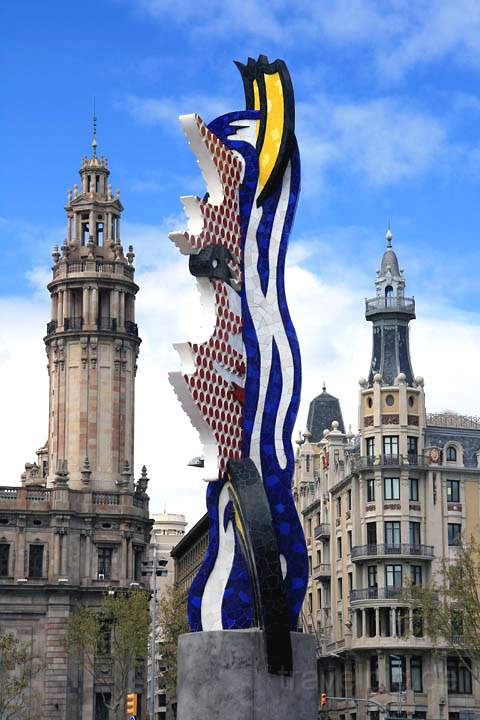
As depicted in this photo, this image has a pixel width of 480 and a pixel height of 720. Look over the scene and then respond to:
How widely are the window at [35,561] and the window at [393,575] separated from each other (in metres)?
29.0

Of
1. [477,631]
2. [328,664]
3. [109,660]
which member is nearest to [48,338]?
[109,660]

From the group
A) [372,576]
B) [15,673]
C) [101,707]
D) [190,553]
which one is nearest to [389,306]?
[372,576]

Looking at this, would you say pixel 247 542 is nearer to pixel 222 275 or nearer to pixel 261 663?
pixel 261 663

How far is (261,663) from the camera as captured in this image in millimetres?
46031

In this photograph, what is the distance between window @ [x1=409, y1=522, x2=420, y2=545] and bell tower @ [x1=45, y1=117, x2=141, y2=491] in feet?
89.7

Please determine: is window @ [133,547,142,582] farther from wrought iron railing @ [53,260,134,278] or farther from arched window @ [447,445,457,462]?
arched window @ [447,445,457,462]

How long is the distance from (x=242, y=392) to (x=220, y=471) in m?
3.07

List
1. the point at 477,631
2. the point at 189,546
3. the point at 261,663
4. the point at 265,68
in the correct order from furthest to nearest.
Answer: the point at 189,546 → the point at 477,631 → the point at 265,68 → the point at 261,663

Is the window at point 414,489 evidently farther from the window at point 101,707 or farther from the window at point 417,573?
the window at point 101,707

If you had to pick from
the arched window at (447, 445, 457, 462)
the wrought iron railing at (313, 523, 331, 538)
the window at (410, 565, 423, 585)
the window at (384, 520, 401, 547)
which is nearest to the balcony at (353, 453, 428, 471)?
the arched window at (447, 445, 457, 462)

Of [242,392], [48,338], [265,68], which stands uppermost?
[48,338]

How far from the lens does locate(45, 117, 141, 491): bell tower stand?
120875 mm

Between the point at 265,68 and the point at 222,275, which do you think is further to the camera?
the point at 265,68

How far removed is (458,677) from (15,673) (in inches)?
1387
